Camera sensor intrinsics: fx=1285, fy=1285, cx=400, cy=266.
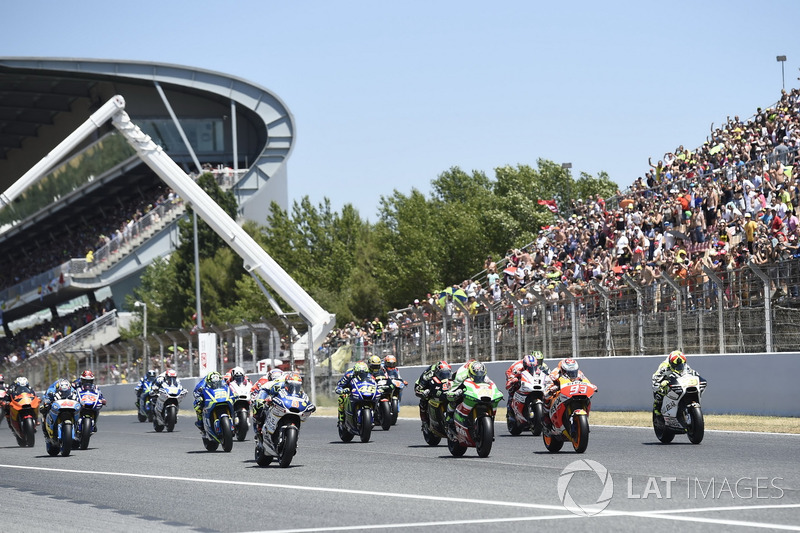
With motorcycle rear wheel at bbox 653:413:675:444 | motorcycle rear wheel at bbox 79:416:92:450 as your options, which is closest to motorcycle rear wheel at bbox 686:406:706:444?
motorcycle rear wheel at bbox 653:413:675:444

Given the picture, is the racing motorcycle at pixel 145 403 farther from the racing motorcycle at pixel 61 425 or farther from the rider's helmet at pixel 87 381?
the racing motorcycle at pixel 61 425

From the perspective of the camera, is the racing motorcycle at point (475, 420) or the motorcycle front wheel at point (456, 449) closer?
the racing motorcycle at point (475, 420)

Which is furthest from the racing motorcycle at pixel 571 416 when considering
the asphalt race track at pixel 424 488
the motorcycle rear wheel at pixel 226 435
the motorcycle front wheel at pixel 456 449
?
the motorcycle rear wheel at pixel 226 435

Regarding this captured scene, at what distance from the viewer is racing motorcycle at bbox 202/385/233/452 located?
19.7 metres

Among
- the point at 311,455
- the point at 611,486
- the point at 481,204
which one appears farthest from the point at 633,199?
the point at 481,204

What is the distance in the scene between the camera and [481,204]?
6838 centimetres

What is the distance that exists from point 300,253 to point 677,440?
5170 cm

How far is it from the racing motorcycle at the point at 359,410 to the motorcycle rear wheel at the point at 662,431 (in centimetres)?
483

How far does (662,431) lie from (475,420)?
2.89 m

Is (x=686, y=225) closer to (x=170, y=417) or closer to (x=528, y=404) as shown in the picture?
(x=528, y=404)

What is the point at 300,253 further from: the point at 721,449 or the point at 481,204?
the point at 721,449

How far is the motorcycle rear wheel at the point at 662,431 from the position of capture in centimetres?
1773

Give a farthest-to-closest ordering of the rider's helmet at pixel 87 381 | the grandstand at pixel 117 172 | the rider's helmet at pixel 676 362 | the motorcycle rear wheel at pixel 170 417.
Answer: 1. the grandstand at pixel 117 172
2. the motorcycle rear wheel at pixel 170 417
3. the rider's helmet at pixel 87 381
4. the rider's helmet at pixel 676 362

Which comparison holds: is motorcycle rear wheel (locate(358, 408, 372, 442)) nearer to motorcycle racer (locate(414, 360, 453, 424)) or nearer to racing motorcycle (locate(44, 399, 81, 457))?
motorcycle racer (locate(414, 360, 453, 424))
